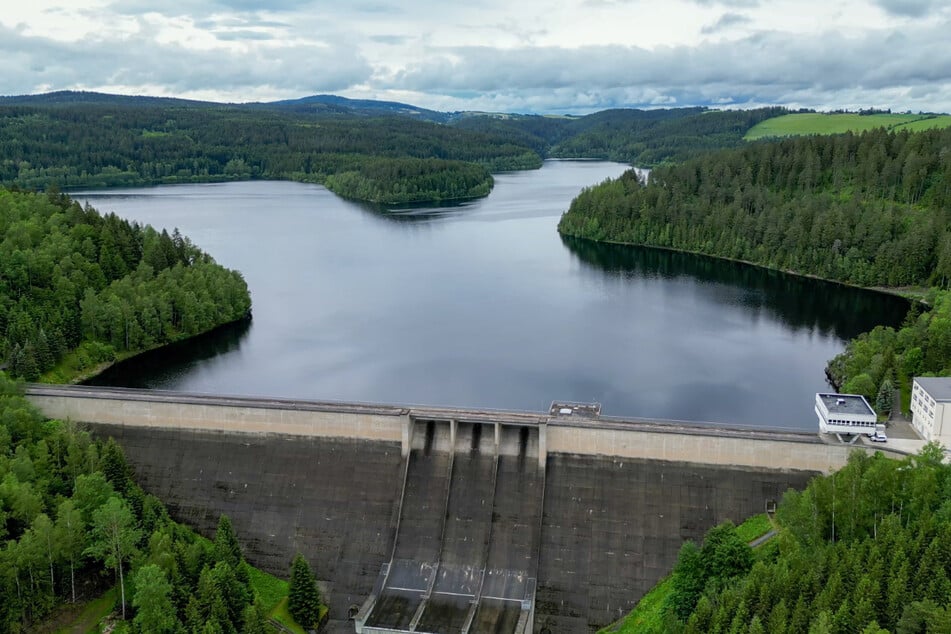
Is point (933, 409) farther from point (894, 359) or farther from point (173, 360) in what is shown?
point (173, 360)

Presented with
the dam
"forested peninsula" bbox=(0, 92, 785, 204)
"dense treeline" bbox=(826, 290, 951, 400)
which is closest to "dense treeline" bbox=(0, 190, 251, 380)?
the dam

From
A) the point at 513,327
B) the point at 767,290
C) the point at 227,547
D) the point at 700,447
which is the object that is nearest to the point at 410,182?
the point at 767,290

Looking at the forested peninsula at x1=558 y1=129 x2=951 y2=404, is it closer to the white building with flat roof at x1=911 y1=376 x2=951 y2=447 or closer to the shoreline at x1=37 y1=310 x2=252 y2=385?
the white building with flat roof at x1=911 y1=376 x2=951 y2=447

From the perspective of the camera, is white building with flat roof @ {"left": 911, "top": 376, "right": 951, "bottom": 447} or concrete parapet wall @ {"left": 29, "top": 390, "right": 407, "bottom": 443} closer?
white building with flat roof @ {"left": 911, "top": 376, "right": 951, "bottom": 447}

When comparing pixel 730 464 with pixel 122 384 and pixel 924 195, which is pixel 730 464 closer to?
pixel 122 384

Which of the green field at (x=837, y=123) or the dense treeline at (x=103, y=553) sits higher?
the green field at (x=837, y=123)

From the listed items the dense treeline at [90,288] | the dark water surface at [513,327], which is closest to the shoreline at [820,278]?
the dark water surface at [513,327]

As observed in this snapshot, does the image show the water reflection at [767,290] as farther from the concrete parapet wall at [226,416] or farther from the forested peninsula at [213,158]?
the forested peninsula at [213,158]
